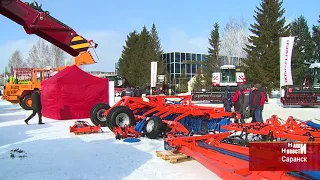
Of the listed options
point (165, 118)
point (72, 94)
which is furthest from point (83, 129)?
point (72, 94)

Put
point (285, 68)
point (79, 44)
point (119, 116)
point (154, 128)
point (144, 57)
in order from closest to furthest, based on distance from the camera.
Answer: point (79, 44)
point (154, 128)
point (119, 116)
point (285, 68)
point (144, 57)

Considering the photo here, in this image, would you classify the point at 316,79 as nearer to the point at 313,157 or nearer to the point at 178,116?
the point at 178,116

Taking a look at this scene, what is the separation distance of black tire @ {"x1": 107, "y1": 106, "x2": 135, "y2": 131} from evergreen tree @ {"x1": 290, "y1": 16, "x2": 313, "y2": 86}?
1146 inches

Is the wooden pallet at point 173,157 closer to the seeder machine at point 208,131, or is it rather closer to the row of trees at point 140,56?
the seeder machine at point 208,131

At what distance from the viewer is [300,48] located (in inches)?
1618

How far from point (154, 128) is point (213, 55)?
4110 cm

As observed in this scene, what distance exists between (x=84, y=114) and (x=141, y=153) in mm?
8685

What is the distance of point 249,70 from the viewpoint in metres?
36.4

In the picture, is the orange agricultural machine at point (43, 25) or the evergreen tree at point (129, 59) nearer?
the orange agricultural machine at point (43, 25)

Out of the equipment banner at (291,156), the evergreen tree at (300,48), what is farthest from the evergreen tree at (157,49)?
the equipment banner at (291,156)

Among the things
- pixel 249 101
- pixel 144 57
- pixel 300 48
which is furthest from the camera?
pixel 144 57

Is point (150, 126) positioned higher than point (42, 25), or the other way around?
point (42, 25)

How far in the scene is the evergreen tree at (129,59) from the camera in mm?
54031

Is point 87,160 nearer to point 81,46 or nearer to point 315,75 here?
point 81,46
